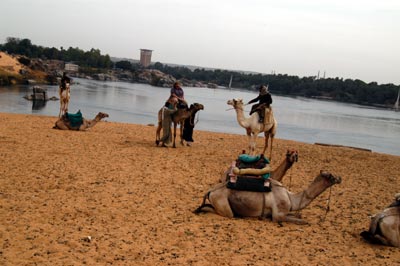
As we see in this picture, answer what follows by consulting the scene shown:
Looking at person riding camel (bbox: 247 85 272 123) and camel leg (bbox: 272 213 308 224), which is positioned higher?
person riding camel (bbox: 247 85 272 123)

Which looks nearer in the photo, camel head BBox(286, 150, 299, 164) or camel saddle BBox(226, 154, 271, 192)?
camel saddle BBox(226, 154, 271, 192)

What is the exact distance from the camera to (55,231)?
232 inches

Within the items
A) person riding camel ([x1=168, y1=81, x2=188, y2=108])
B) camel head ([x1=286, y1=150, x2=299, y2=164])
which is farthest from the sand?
person riding camel ([x1=168, y1=81, x2=188, y2=108])

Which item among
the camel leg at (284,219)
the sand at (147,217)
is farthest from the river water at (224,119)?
the camel leg at (284,219)

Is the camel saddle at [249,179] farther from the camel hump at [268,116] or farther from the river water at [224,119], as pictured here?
the river water at [224,119]

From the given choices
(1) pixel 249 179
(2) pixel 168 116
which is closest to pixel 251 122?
(2) pixel 168 116

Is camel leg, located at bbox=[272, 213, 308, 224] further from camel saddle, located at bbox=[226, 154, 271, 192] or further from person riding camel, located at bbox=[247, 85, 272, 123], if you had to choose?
person riding camel, located at bbox=[247, 85, 272, 123]

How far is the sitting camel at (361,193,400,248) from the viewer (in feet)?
20.5

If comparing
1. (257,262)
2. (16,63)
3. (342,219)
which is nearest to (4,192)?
(257,262)

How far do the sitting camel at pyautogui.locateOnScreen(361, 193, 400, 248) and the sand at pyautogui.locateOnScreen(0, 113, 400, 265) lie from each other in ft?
0.39

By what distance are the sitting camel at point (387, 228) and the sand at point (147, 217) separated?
0.12m

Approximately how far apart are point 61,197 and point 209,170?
14.0 feet

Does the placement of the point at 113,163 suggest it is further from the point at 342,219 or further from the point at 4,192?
the point at 342,219

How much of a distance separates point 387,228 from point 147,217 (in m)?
3.54
